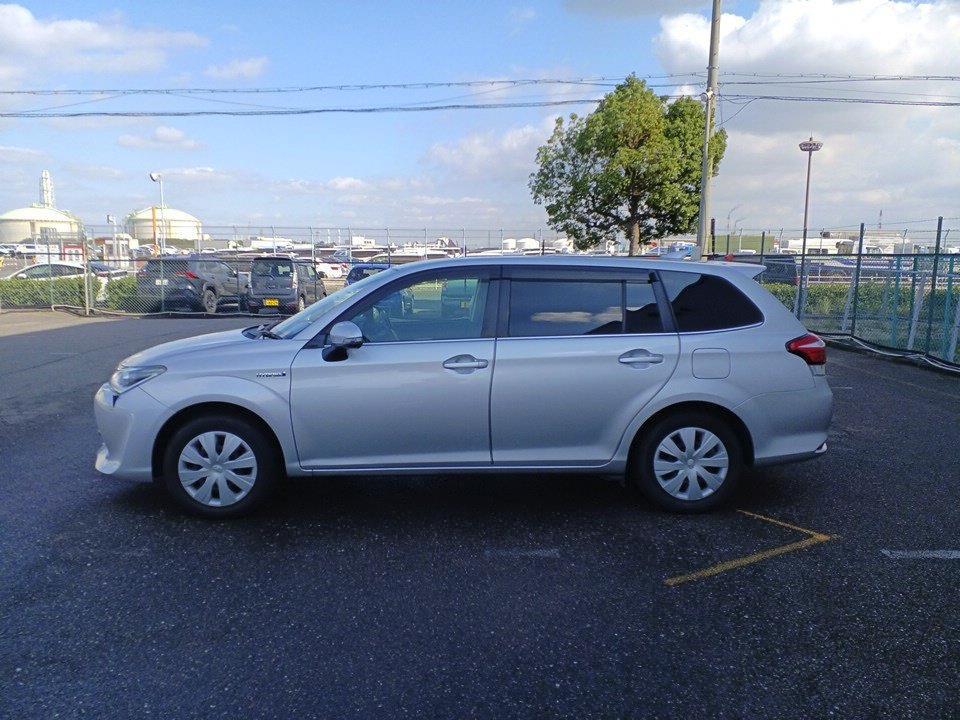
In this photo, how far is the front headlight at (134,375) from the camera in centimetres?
489

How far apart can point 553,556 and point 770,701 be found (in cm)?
157

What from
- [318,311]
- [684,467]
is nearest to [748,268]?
[684,467]

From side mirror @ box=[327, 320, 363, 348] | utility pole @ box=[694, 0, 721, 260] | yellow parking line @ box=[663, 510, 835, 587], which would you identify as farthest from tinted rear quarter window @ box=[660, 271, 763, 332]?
utility pole @ box=[694, 0, 721, 260]

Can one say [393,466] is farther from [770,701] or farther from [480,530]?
[770,701]

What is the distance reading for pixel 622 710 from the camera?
298 cm

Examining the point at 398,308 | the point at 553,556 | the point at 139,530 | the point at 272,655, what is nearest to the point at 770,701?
the point at 553,556

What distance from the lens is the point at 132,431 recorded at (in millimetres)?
4828

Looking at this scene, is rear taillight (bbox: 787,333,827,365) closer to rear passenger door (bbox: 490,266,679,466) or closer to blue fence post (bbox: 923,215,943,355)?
rear passenger door (bbox: 490,266,679,466)

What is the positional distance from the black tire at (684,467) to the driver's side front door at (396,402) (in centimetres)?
101

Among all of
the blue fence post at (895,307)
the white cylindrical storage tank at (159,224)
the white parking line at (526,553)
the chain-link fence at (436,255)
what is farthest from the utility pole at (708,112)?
the white cylindrical storage tank at (159,224)

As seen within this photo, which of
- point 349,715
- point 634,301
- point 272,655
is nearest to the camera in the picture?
point 349,715

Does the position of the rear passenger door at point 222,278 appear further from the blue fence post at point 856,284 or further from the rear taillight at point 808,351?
the rear taillight at point 808,351

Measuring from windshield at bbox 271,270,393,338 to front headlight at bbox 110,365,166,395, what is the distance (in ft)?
2.61

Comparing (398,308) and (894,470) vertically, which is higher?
(398,308)
